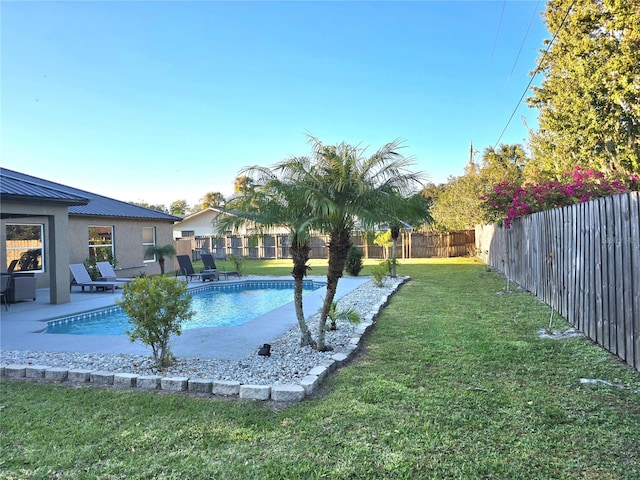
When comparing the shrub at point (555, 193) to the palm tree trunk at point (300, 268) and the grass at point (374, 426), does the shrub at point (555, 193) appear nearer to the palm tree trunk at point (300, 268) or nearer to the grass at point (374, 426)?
Result: the grass at point (374, 426)

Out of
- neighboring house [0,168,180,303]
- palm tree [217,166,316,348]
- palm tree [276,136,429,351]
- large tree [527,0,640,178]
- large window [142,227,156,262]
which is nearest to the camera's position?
palm tree [276,136,429,351]

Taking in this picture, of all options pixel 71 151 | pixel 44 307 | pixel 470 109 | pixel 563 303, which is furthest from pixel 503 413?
pixel 470 109

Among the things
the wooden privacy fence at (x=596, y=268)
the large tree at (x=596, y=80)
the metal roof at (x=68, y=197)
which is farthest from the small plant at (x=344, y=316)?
the large tree at (x=596, y=80)

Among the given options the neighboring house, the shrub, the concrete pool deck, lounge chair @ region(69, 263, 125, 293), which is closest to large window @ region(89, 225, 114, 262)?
the neighboring house

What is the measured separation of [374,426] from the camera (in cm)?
322

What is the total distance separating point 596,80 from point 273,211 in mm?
12717

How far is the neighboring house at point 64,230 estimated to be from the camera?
9.79 meters

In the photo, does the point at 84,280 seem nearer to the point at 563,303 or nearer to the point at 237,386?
the point at 237,386

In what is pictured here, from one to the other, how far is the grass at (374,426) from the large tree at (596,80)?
11.1m

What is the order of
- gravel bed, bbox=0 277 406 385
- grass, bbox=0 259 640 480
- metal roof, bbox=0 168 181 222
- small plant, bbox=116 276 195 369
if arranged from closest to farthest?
grass, bbox=0 259 640 480 < gravel bed, bbox=0 277 406 385 < small plant, bbox=116 276 195 369 < metal roof, bbox=0 168 181 222

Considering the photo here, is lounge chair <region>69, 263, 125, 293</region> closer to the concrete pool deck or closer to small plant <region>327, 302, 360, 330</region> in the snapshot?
the concrete pool deck

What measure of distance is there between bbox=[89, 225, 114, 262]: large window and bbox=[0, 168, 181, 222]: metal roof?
77cm

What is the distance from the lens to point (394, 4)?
13000mm

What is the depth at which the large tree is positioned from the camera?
11930 millimetres
